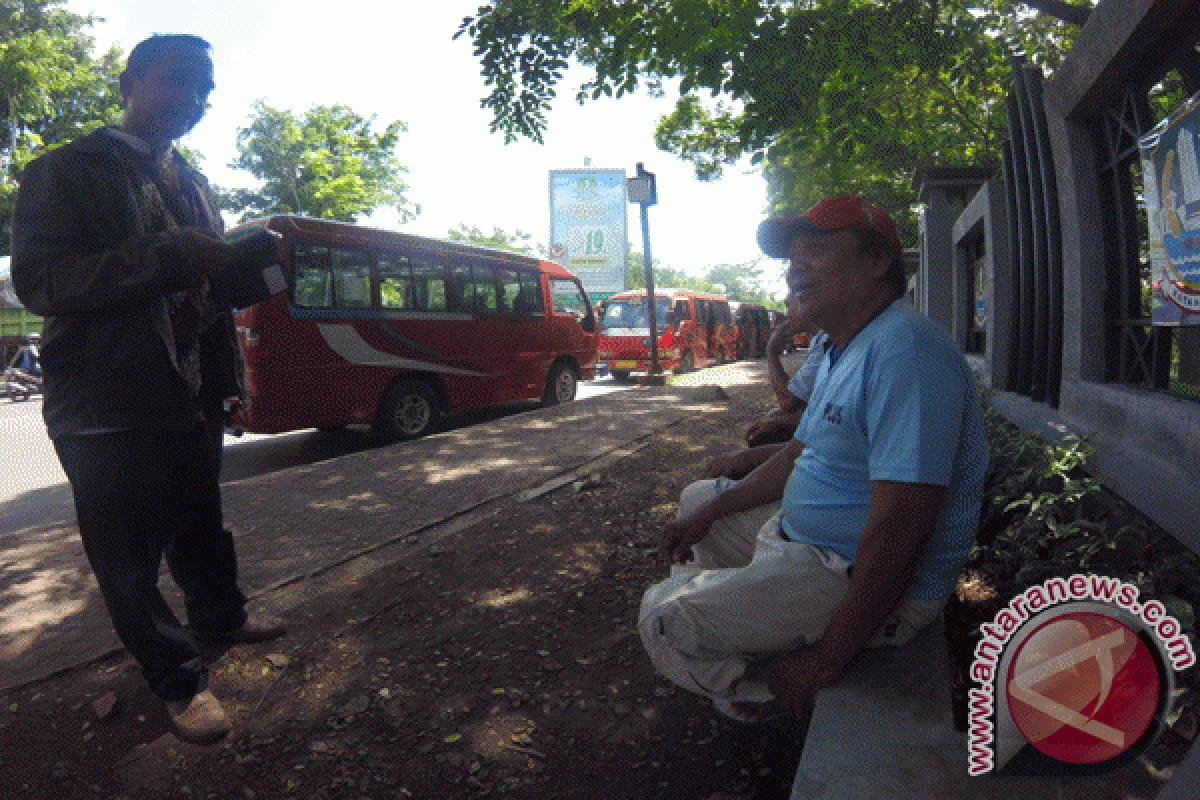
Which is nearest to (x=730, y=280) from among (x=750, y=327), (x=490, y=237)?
(x=490, y=237)

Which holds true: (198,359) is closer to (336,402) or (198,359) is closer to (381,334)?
(336,402)

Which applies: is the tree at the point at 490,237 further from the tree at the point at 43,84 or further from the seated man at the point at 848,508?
Answer: the seated man at the point at 848,508

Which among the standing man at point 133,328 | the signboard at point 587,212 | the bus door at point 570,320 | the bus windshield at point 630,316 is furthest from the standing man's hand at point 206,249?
the signboard at point 587,212

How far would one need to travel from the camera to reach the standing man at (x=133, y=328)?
2113mm

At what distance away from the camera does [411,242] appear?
8.82 m

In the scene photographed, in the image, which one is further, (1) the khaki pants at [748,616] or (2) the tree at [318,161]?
(2) the tree at [318,161]

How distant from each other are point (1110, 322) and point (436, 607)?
3.61 metres

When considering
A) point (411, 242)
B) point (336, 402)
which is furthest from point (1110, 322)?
point (411, 242)

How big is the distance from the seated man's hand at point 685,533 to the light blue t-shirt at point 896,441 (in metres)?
0.42

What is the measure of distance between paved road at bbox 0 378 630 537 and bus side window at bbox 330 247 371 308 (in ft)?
5.14

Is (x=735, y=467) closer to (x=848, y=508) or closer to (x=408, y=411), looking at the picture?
(x=848, y=508)

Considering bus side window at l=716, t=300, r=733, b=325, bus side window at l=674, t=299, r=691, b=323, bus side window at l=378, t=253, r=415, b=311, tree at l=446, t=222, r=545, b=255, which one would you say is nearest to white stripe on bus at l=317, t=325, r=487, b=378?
bus side window at l=378, t=253, r=415, b=311

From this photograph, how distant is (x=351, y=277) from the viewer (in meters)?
7.90

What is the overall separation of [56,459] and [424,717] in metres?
7.51
